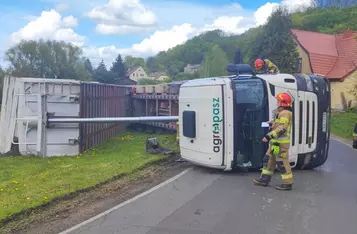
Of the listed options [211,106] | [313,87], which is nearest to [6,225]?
[211,106]

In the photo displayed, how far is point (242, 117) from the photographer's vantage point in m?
7.84

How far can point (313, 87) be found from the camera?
8.44 m

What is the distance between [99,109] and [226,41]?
71954mm

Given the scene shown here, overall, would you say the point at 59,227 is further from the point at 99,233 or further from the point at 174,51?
the point at 174,51

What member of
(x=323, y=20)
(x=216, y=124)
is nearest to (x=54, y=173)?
(x=216, y=124)

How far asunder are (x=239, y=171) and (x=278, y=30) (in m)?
27.3

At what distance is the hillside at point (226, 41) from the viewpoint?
60594mm

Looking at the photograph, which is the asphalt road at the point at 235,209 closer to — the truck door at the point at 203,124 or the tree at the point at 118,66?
the truck door at the point at 203,124

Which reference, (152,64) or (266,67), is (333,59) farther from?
(152,64)

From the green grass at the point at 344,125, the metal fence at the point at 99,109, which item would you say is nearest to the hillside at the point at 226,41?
the green grass at the point at 344,125

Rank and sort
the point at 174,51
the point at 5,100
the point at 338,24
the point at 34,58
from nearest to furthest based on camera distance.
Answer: the point at 5,100 → the point at 338,24 → the point at 34,58 → the point at 174,51

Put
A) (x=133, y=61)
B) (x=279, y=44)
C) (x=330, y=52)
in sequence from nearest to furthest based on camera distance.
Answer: (x=279, y=44) < (x=330, y=52) < (x=133, y=61)

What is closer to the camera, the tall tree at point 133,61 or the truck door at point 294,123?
the truck door at point 294,123

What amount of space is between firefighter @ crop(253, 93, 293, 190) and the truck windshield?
0.77 metres
